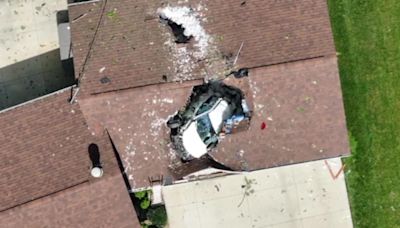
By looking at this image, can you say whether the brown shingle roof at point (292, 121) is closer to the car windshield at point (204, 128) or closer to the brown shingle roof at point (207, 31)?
the car windshield at point (204, 128)

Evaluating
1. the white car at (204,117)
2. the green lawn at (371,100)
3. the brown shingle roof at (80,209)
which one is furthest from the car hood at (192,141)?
the green lawn at (371,100)

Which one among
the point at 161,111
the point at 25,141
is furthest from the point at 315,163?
the point at 25,141

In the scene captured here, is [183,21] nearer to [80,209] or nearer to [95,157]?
[95,157]

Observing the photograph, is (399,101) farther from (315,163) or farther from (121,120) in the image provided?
(121,120)

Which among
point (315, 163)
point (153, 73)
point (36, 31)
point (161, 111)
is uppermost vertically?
point (36, 31)

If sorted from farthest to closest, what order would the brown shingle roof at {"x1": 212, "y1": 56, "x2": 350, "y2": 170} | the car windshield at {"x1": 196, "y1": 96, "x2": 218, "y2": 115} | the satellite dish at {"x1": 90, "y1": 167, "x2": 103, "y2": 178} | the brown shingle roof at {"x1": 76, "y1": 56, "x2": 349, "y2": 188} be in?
the car windshield at {"x1": 196, "y1": 96, "x2": 218, "y2": 115}, the brown shingle roof at {"x1": 212, "y1": 56, "x2": 350, "y2": 170}, the brown shingle roof at {"x1": 76, "y1": 56, "x2": 349, "y2": 188}, the satellite dish at {"x1": 90, "y1": 167, "x2": 103, "y2": 178}

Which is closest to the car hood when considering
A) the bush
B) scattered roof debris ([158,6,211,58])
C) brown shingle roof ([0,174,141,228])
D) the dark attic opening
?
brown shingle roof ([0,174,141,228])

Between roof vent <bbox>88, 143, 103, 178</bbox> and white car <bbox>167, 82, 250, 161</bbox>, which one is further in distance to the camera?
white car <bbox>167, 82, 250, 161</bbox>

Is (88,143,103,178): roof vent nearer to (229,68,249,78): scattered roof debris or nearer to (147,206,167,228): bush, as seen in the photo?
(147,206,167,228): bush

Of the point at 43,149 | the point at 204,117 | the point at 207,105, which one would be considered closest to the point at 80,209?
the point at 43,149
